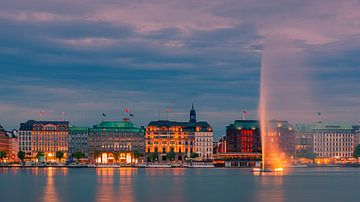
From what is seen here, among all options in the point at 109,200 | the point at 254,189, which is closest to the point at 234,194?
the point at 254,189

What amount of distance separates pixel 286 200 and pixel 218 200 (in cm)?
654

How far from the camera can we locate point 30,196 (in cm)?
8294

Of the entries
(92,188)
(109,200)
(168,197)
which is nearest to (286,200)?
(168,197)

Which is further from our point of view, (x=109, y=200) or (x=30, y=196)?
(x=30, y=196)

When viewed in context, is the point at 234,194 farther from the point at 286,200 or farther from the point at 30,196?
the point at 30,196

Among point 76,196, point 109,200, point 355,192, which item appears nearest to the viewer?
point 109,200

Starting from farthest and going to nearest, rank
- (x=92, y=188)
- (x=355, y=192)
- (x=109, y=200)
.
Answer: (x=92, y=188) < (x=355, y=192) < (x=109, y=200)

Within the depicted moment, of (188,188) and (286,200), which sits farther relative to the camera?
(188,188)

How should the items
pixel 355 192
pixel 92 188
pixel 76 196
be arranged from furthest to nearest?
1. pixel 92 188
2. pixel 355 192
3. pixel 76 196

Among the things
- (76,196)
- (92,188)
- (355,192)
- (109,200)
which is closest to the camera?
(109,200)

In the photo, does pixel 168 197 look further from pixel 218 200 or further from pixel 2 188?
pixel 2 188

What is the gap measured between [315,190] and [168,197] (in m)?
21.7

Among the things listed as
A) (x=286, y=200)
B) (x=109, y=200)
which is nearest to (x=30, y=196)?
(x=109, y=200)

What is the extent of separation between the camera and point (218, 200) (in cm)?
7788
